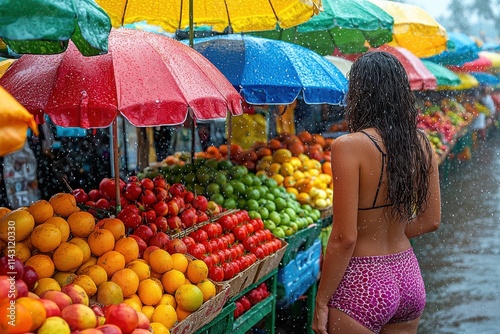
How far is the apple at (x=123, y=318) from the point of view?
2.28m

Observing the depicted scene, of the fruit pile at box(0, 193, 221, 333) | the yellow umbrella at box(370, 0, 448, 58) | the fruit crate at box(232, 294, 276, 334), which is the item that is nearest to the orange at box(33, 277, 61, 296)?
the fruit pile at box(0, 193, 221, 333)

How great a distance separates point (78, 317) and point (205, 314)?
1085mm

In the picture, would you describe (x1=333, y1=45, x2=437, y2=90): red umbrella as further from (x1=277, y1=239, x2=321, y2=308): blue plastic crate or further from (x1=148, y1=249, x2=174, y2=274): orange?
(x1=148, y1=249, x2=174, y2=274): orange

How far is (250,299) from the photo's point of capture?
4.02 metres

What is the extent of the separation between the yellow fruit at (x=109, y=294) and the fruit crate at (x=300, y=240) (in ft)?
6.17

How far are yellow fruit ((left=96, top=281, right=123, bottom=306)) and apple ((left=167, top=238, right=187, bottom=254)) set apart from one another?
627 mm

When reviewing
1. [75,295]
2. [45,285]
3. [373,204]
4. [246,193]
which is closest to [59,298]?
[75,295]

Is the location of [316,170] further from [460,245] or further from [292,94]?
[460,245]

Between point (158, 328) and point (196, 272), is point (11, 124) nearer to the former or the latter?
point (158, 328)

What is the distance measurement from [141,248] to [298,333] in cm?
220

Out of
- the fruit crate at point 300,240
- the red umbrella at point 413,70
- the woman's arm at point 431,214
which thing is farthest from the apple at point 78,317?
the red umbrella at point 413,70

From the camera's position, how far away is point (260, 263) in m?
3.79

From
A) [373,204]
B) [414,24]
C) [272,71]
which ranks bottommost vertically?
[373,204]

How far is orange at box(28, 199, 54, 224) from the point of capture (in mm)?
2879
